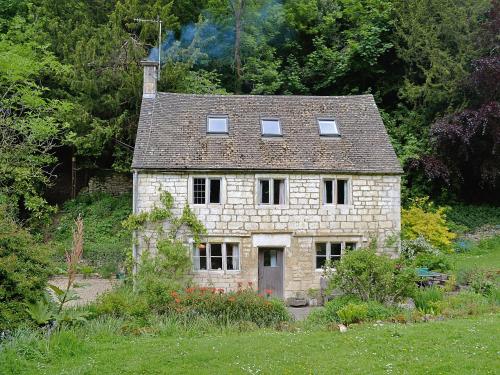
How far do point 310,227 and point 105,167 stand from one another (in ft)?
50.8

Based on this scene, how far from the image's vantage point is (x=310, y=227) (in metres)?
19.8

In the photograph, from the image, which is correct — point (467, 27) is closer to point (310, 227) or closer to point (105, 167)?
point (310, 227)

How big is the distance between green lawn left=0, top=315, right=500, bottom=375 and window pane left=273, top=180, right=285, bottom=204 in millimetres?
8572

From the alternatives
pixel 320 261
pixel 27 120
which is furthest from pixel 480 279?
pixel 27 120

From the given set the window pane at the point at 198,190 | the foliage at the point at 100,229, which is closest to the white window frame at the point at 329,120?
the window pane at the point at 198,190

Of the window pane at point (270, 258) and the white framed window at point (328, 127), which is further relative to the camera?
the white framed window at point (328, 127)

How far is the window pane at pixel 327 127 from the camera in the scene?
2141cm

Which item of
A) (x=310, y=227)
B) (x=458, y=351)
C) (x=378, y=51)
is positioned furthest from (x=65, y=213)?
(x=458, y=351)

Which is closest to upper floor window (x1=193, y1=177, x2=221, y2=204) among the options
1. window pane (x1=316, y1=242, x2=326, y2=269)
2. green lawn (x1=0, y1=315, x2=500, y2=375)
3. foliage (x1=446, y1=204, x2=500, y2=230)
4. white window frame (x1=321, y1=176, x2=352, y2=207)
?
white window frame (x1=321, y1=176, x2=352, y2=207)

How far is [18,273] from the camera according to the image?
37.7ft

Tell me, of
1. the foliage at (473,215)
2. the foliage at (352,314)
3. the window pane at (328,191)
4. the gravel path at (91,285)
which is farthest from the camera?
the foliage at (473,215)

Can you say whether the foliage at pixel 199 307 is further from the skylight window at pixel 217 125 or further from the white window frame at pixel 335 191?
the skylight window at pixel 217 125

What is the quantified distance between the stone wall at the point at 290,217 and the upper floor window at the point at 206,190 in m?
0.21

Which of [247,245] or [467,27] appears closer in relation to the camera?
[247,245]
